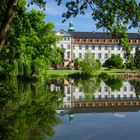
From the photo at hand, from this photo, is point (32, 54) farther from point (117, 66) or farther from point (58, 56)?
point (117, 66)

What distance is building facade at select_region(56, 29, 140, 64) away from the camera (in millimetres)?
127625

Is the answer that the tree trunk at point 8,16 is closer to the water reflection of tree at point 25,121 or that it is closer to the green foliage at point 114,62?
the water reflection of tree at point 25,121

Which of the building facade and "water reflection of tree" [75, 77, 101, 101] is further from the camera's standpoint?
the building facade

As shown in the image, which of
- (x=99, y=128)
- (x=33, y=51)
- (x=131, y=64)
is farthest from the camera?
(x=33, y=51)

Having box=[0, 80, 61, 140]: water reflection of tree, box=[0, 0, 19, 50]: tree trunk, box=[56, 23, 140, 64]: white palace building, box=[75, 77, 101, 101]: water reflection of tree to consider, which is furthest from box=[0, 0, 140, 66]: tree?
box=[56, 23, 140, 64]: white palace building

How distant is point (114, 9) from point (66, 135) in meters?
7.40

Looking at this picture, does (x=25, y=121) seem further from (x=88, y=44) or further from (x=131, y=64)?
(x=88, y=44)

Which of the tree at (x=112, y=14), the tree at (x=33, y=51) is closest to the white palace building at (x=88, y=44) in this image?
the tree at (x=33, y=51)

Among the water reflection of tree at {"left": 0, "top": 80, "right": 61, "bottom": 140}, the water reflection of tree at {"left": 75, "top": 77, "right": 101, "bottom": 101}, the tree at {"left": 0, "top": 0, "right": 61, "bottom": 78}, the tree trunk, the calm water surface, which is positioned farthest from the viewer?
the tree at {"left": 0, "top": 0, "right": 61, "bottom": 78}

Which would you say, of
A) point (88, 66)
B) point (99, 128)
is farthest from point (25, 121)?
point (88, 66)

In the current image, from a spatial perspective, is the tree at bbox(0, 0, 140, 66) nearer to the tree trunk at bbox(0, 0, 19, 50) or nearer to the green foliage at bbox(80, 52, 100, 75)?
the tree trunk at bbox(0, 0, 19, 50)

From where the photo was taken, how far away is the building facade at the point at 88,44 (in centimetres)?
12762

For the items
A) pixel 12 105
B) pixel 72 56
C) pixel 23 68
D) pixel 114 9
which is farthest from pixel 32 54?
pixel 72 56

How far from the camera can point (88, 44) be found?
427 ft
